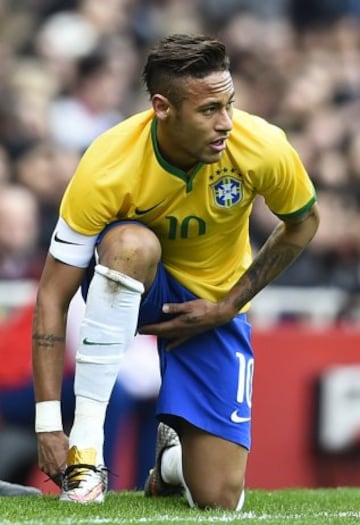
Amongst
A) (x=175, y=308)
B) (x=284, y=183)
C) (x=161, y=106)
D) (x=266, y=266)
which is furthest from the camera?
(x=266, y=266)

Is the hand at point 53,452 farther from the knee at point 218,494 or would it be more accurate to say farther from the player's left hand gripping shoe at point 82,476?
the knee at point 218,494

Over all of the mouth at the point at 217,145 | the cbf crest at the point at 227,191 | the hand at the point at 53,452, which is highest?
the mouth at the point at 217,145

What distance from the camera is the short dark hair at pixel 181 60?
4785 mm

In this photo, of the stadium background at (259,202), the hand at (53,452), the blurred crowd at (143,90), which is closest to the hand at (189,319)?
the hand at (53,452)

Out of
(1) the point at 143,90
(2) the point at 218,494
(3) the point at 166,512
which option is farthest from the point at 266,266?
(1) the point at 143,90

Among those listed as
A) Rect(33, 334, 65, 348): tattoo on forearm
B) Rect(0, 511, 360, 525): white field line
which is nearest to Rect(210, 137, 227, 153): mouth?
Rect(33, 334, 65, 348): tattoo on forearm

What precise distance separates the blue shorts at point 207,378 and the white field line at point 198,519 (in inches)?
17.3

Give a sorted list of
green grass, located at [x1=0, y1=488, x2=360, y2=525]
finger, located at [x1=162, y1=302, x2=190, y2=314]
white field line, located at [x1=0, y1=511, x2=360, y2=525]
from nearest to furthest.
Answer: white field line, located at [x1=0, y1=511, x2=360, y2=525], green grass, located at [x1=0, y1=488, x2=360, y2=525], finger, located at [x1=162, y1=302, x2=190, y2=314]

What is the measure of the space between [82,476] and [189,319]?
Result: 28.4 inches

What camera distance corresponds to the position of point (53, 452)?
4926 millimetres

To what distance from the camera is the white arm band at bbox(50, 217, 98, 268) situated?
4.91 metres

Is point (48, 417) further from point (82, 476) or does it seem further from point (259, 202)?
point (259, 202)

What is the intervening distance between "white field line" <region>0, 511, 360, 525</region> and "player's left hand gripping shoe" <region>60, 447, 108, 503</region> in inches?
10.2

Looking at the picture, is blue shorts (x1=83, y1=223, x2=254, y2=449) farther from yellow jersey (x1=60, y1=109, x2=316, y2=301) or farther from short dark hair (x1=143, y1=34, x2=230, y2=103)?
short dark hair (x1=143, y1=34, x2=230, y2=103)
